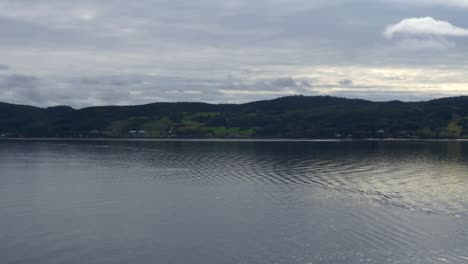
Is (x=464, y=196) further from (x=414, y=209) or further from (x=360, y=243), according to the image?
(x=360, y=243)

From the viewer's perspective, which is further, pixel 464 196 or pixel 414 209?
pixel 464 196

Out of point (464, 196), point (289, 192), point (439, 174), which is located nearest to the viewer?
point (464, 196)

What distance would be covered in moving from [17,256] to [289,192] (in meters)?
35.3

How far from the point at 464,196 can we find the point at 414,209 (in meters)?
11.8

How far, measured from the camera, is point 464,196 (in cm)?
5625

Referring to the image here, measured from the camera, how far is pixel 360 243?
36.3 meters

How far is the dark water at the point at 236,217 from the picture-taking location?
112 feet

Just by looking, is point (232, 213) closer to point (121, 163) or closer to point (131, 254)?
point (131, 254)

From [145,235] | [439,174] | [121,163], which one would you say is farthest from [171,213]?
[121,163]

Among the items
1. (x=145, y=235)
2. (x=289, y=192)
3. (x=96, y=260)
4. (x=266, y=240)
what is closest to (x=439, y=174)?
(x=289, y=192)

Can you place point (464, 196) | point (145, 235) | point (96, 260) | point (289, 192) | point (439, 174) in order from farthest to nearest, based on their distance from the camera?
point (439, 174), point (289, 192), point (464, 196), point (145, 235), point (96, 260)

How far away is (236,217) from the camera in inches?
1828

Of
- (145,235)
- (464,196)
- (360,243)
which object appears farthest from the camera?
(464,196)

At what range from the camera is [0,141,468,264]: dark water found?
1346 inches
